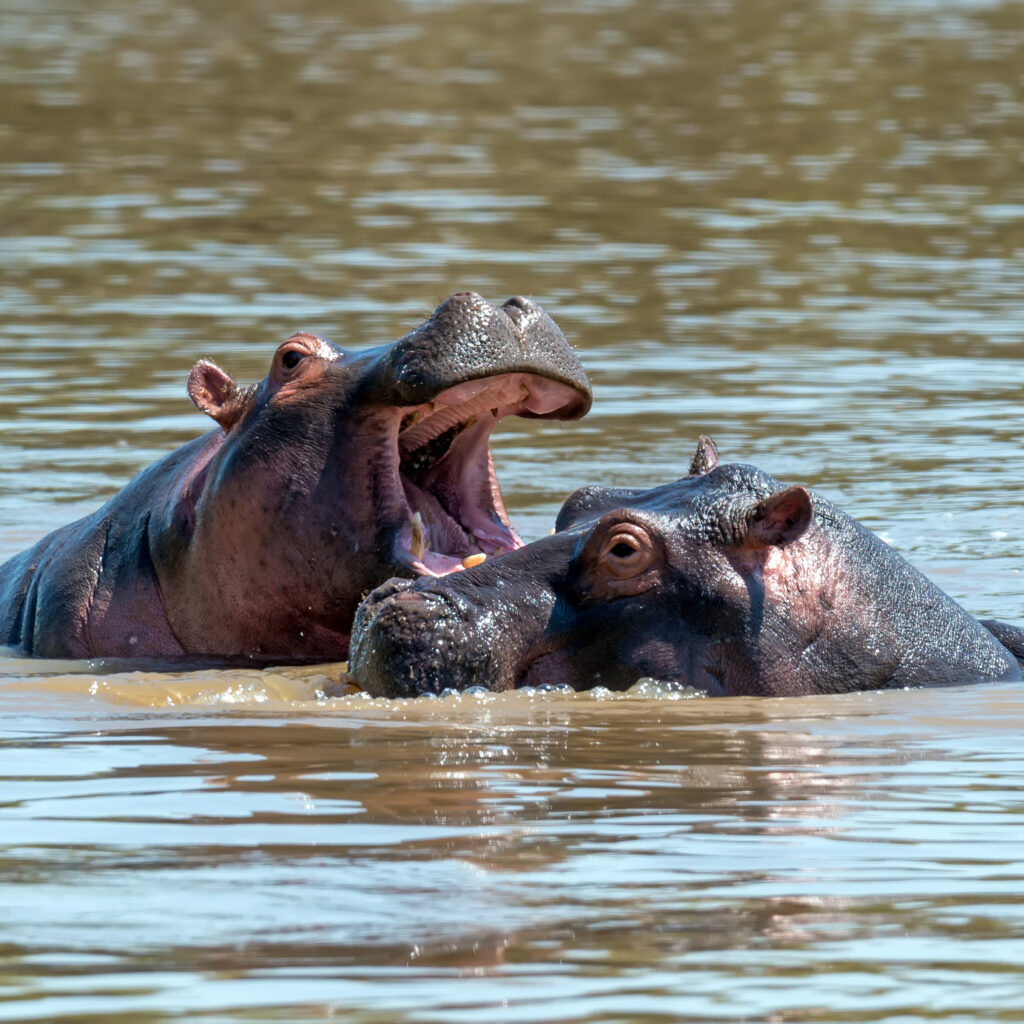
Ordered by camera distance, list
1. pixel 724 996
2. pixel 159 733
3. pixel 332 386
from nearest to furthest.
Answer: pixel 724 996, pixel 159 733, pixel 332 386

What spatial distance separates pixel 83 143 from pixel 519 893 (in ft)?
73.1

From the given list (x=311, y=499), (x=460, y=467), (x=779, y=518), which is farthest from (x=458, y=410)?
(x=779, y=518)

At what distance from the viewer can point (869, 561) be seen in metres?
7.36

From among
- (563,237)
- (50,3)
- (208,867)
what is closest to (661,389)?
(563,237)

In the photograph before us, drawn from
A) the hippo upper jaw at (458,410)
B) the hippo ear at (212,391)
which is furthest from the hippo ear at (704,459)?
the hippo ear at (212,391)

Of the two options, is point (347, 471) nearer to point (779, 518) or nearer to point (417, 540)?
point (417, 540)

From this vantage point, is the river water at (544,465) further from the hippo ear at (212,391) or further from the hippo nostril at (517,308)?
the hippo nostril at (517,308)

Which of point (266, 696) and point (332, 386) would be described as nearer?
point (266, 696)

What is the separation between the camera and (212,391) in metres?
8.41

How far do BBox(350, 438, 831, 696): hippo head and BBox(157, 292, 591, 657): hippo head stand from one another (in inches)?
20.7

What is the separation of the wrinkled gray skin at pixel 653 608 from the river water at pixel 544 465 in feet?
0.35

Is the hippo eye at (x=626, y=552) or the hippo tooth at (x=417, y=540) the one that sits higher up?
the hippo eye at (x=626, y=552)

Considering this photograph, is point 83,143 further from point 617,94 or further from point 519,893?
point 519,893

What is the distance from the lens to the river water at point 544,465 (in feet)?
15.1
